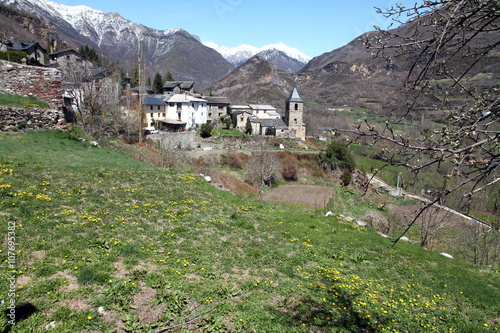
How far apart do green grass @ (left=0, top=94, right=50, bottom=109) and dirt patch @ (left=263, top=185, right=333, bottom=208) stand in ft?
70.6

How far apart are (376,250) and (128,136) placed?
3074 centimetres

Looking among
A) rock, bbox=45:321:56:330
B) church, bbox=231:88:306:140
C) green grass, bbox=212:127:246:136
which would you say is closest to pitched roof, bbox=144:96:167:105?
green grass, bbox=212:127:246:136

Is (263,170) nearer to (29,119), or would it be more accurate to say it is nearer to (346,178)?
(346,178)

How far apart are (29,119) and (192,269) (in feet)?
51.7

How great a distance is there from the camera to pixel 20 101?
17750mm

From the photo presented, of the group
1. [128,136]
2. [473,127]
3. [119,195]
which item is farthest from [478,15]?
[128,136]

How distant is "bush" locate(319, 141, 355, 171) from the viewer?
47562 mm

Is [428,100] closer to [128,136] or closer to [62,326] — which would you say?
[62,326]

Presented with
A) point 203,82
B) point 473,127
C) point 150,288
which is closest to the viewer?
point 473,127

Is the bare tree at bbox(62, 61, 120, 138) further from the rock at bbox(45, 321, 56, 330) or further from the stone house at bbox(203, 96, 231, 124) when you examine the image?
the stone house at bbox(203, 96, 231, 124)

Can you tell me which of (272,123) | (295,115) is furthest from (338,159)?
(272,123)

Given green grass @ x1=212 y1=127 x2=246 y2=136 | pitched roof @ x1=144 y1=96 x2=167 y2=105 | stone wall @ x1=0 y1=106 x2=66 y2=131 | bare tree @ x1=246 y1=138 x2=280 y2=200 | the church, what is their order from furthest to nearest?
the church, green grass @ x1=212 y1=127 x2=246 y2=136, pitched roof @ x1=144 y1=96 x2=167 y2=105, bare tree @ x1=246 y1=138 x2=280 y2=200, stone wall @ x1=0 y1=106 x2=66 y2=131

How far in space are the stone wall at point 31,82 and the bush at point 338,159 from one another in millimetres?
38111

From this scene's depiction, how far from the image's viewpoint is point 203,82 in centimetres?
19075
